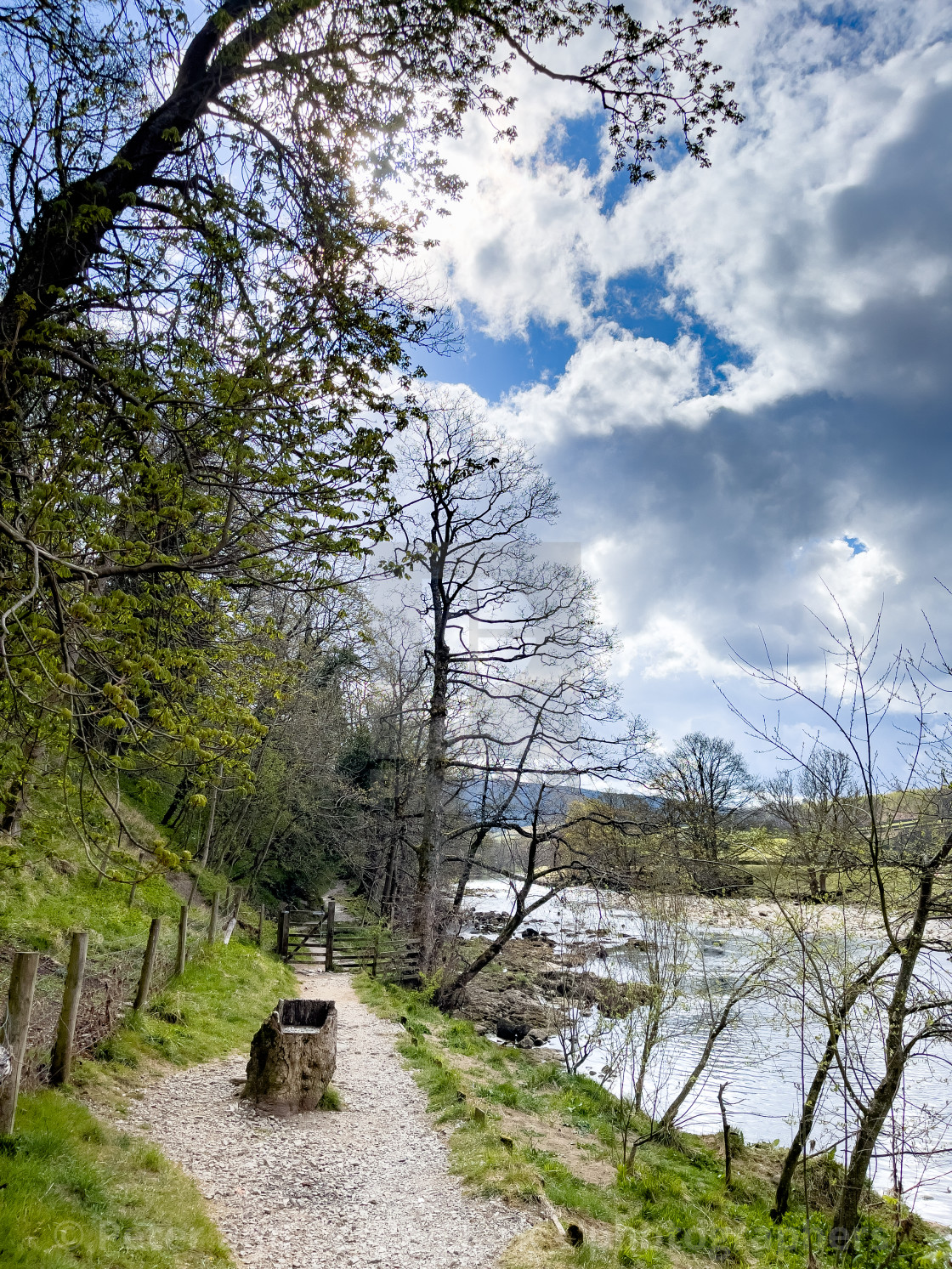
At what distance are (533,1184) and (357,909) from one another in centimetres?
1997

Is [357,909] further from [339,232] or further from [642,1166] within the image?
[339,232]

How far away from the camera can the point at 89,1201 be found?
4.35 m

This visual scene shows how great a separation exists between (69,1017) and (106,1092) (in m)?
0.92

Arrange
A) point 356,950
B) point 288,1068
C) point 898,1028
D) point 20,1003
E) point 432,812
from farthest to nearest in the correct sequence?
1. point 356,950
2. point 432,812
3. point 288,1068
4. point 898,1028
5. point 20,1003

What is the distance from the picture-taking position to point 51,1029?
6105 mm

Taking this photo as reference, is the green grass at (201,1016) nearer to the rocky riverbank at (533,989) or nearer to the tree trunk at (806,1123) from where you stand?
the rocky riverbank at (533,989)

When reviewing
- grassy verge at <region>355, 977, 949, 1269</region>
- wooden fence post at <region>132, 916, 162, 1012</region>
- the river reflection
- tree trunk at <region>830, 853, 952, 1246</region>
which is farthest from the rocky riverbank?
wooden fence post at <region>132, 916, 162, 1012</region>

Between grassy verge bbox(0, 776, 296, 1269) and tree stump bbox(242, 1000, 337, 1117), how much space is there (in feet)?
3.28

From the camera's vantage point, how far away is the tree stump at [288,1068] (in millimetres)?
7285

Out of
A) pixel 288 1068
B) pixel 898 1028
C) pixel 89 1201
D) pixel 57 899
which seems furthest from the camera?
pixel 57 899

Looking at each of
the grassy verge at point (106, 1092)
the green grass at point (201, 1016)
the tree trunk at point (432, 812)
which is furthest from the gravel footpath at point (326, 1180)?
the tree trunk at point (432, 812)

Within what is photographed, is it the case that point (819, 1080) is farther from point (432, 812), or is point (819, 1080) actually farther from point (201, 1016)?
point (432, 812)

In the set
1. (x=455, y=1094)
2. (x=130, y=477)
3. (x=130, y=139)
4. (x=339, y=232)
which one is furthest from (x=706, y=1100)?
(x=130, y=139)

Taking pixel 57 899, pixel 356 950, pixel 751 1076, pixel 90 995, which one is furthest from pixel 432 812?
pixel 90 995
